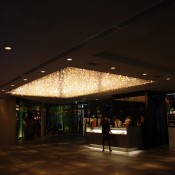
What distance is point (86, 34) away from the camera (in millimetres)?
4535

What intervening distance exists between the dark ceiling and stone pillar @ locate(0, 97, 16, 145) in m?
7.74

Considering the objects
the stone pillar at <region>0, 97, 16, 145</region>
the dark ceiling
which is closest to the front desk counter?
the dark ceiling

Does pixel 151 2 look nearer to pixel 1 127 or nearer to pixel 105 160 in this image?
pixel 105 160

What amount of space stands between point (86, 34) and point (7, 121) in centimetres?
1191

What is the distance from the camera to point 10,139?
14.8m

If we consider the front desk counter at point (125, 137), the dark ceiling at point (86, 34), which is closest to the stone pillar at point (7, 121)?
the front desk counter at point (125, 137)

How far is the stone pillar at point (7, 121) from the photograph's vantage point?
14633 millimetres

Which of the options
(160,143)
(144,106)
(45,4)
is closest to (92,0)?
(45,4)

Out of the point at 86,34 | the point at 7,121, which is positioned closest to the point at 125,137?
the point at 86,34

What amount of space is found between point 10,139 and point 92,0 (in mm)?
13311

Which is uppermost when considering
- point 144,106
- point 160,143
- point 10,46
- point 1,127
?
point 10,46

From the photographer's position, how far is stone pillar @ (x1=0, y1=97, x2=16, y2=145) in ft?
48.0

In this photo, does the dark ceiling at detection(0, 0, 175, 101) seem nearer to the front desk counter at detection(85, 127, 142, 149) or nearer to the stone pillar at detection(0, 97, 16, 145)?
the front desk counter at detection(85, 127, 142, 149)

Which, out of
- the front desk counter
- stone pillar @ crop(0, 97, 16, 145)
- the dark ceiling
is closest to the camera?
the dark ceiling
